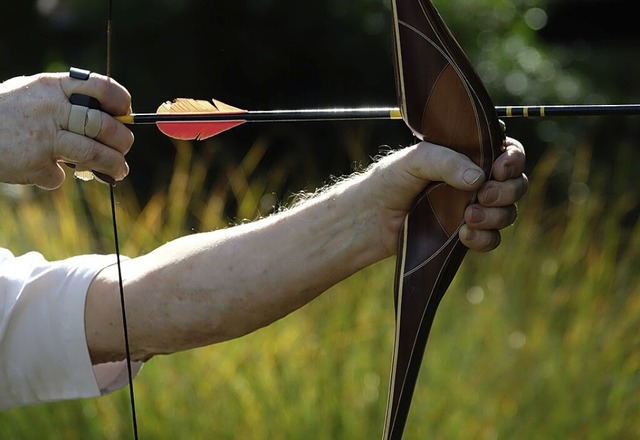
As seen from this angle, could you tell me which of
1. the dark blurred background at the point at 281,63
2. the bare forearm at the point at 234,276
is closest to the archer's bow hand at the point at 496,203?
the bare forearm at the point at 234,276

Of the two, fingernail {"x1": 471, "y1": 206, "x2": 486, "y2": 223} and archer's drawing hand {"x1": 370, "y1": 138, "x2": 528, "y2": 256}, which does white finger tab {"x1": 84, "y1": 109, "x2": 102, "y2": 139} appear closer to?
archer's drawing hand {"x1": 370, "y1": 138, "x2": 528, "y2": 256}

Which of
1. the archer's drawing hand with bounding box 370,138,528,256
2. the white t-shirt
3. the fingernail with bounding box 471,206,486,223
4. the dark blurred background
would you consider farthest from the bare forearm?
the dark blurred background

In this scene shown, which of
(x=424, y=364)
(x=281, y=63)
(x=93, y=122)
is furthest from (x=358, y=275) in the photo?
(x=281, y=63)

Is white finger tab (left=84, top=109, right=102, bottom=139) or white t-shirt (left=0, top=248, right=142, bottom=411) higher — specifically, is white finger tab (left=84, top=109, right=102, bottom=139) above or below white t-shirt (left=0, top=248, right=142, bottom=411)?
above

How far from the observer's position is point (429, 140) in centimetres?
194

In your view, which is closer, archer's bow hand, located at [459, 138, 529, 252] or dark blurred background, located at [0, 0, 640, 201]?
archer's bow hand, located at [459, 138, 529, 252]

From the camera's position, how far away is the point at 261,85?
19.8ft

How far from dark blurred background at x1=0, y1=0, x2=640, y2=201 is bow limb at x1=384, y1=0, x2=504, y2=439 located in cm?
357

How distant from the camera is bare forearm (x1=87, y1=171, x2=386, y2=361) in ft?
7.04

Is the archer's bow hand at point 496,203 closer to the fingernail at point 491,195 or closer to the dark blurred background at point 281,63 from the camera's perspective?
the fingernail at point 491,195

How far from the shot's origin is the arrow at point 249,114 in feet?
6.31

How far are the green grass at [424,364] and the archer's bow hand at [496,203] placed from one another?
1.52 m

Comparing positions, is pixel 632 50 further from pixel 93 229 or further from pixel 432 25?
pixel 432 25

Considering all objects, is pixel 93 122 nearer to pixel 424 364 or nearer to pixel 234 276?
pixel 234 276
